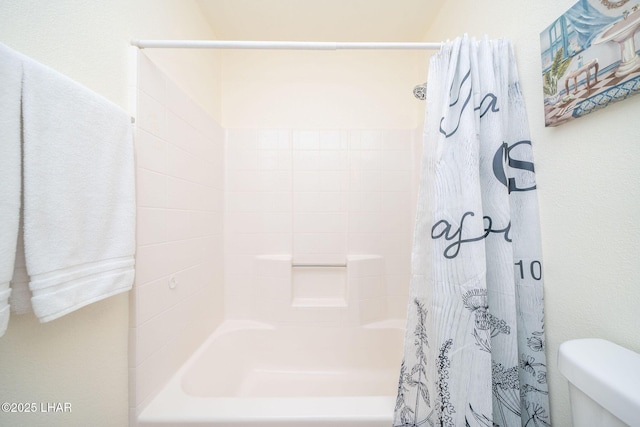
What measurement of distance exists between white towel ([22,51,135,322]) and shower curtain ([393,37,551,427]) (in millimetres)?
991

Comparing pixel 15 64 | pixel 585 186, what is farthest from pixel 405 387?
pixel 15 64

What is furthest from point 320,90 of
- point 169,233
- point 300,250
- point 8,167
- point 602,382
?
point 602,382

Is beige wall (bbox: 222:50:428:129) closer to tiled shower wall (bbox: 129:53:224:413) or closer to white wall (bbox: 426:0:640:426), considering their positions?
tiled shower wall (bbox: 129:53:224:413)

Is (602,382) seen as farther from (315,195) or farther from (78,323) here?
(315,195)

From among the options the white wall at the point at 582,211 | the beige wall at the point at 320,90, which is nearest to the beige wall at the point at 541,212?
the white wall at the point at 582,211

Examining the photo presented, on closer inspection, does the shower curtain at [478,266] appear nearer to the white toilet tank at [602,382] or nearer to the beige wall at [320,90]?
the white toilet tank at [602,382]

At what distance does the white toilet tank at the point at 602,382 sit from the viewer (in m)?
0.42

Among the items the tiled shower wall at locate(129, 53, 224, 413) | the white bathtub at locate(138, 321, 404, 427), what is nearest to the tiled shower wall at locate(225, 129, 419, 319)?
the tiled shower wall at locate(129, 53, 224, 413)

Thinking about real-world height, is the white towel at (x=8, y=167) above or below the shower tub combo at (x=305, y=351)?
above

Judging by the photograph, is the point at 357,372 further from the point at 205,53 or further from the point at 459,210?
the point at 205,53

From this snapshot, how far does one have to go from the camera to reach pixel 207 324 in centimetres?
147

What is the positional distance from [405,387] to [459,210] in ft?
2.12

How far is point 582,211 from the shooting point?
67cm

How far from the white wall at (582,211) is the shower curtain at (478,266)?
34 millimetres
